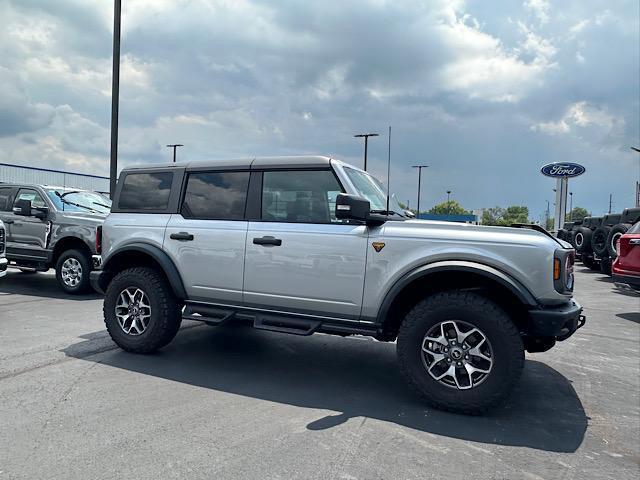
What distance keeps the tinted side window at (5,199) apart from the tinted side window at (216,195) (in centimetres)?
640

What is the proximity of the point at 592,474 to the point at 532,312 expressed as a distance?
44.1 inches

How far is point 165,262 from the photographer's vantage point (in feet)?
15.9

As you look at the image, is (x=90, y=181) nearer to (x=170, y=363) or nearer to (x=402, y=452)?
(x=170, y=363)

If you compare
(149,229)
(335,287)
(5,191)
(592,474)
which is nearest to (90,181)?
(5,191)

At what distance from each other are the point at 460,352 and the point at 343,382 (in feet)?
3.96

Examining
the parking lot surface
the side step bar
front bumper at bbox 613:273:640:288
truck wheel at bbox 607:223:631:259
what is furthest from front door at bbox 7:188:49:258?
truck wheel at bbox 607:223:631:259

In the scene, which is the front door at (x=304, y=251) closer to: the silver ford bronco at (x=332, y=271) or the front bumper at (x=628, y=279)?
the silver ford bronco at (x=332, y=271)

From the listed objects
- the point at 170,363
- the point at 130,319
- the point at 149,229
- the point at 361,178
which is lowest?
the point at 170,363

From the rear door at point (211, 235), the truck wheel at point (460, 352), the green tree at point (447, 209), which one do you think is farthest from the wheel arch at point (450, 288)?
the green tree at point (447, 209)

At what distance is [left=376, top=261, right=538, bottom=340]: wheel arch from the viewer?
3.62 metres

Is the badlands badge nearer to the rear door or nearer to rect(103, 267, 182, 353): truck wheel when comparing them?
the rear door

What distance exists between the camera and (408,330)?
3.82 meters

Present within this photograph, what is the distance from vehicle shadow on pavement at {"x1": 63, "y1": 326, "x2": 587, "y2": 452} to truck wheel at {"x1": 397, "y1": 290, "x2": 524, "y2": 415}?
17 centimetres

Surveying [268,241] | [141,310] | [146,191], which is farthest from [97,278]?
[268,241]
